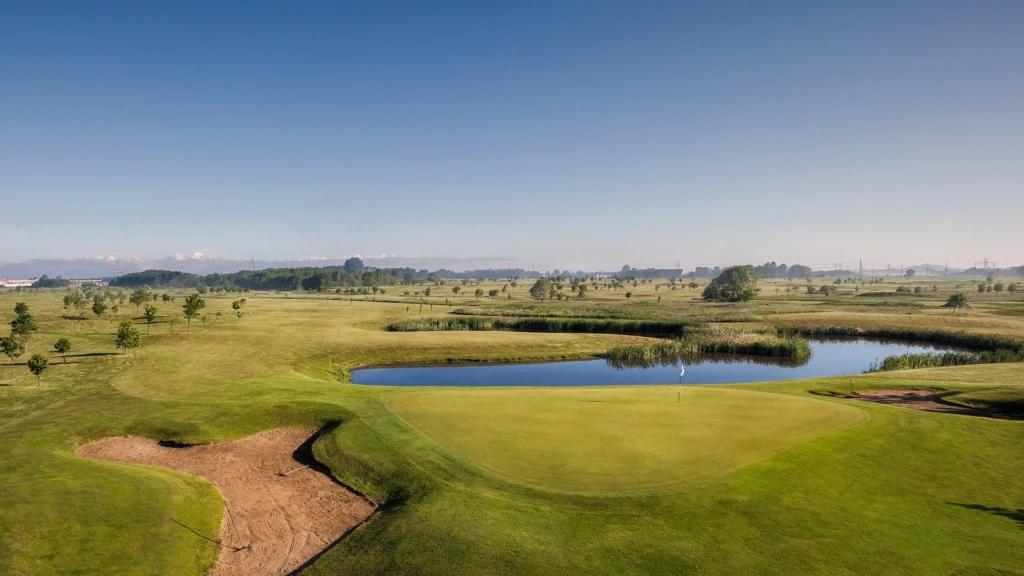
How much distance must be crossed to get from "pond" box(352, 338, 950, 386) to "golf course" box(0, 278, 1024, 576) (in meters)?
13.7

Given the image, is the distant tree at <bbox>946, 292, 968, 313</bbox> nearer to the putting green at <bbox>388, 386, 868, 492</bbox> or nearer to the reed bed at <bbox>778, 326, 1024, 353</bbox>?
the reed bed at <bbox>778, 326, 1024, 353</bbox>

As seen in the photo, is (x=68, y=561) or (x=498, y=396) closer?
(x=68, y=561)

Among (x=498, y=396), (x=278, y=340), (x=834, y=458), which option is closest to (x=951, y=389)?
(x=834, y=458)

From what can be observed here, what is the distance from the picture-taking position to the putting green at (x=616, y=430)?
1688 cm

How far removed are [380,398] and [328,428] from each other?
467 cm

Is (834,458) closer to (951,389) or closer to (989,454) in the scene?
(989,454)

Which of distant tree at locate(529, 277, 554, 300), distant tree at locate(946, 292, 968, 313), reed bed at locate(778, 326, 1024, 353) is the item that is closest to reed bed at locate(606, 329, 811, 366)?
reed bed at locate(778, 326, 1024, 353)

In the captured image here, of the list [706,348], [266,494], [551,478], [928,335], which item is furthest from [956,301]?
[266,494]

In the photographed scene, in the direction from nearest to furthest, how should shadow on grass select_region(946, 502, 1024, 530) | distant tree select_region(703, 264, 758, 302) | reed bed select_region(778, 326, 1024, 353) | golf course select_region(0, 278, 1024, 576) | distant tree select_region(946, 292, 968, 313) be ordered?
1. golf course select_region(0, 278, 1024, 576)
2. shadow on grass select_region(946, 502, 1024, 530)
3. reed bed select_region(778, 326, 1024, 353)
4. distant tree select_region(946, 292, 968, 313)
5. distant tree select_region(703, 264, 758, 302)

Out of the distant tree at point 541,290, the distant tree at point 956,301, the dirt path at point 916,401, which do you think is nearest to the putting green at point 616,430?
the dirt path at point 916,401

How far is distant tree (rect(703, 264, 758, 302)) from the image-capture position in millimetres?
122375

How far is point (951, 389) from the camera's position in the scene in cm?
3103

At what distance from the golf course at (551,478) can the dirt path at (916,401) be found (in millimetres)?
472

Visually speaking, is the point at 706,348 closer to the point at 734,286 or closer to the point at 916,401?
the point at 916,401
